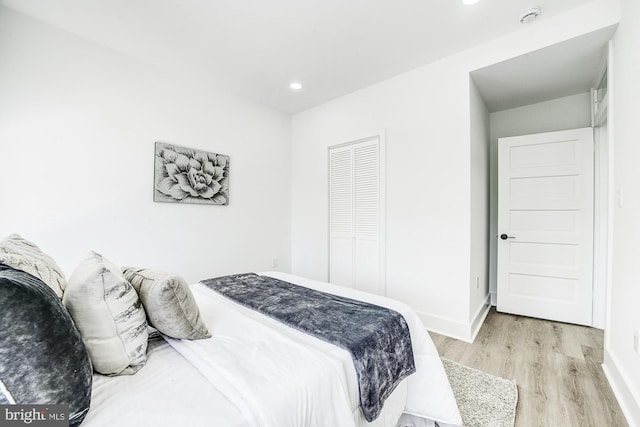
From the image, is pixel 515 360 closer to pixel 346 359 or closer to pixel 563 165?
pixel 346 359

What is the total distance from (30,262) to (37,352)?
50cm

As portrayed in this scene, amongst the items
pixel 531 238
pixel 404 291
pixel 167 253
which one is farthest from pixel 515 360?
pixel 167 253

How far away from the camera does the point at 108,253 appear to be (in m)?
2.44

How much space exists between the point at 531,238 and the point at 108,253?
14.1ft

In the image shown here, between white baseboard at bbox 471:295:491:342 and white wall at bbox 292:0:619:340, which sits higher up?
white wall at bbox 292:0:619:340

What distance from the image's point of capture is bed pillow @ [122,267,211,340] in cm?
108

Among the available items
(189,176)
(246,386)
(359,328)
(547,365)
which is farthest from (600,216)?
(189,176)

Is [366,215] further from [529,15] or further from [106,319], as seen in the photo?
[106,319]

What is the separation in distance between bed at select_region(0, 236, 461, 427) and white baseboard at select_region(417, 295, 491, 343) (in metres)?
1.27

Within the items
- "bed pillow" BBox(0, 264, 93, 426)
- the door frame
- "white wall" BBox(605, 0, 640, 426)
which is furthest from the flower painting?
the door frame

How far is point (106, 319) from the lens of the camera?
3.09ft

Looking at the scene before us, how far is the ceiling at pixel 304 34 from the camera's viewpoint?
6.46 ft

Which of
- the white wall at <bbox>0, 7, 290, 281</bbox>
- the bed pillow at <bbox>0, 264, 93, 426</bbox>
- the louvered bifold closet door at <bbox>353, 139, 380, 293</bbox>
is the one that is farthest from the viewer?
the louvered bifold closet door at <bbox>353, 139, 380, 293</bbox>

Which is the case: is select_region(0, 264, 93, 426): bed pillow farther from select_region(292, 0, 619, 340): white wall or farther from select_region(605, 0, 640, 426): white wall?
select_region(292, 0, 619, 340): white wall
